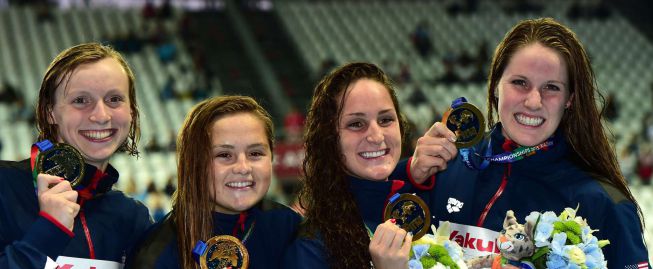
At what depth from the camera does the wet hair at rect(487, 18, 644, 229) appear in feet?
11.0

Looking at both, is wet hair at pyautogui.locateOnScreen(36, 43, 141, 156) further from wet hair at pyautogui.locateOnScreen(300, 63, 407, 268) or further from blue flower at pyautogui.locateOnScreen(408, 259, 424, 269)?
blue flower at pyautogui.locateOnScreen(408, 259, 424, 269)

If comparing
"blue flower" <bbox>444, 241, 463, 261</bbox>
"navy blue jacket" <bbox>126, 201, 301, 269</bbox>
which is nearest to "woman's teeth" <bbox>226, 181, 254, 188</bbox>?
"navy blue jacket" <bbox>126, 201, 301, 269</bbox>

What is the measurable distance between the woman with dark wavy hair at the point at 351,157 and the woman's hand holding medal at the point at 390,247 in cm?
13

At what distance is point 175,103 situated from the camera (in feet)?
49.0

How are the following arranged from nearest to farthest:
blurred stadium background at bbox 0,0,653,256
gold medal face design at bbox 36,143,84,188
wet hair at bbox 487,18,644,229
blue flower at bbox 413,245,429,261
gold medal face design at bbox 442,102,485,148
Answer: blue flower at bbox 413,245,429,261 → gold medal face design at bbox 36,143,84,188 → wet hair at bbox 487,18,644,229 → gold medal face design at bbox 442,102,485,148 → blurred stadium background at bbox 0,0,653,256

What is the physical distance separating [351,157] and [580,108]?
87 centimetres

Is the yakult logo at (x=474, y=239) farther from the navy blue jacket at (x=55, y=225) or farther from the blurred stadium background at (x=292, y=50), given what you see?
the blurred stadium background at (x=292, y=50)

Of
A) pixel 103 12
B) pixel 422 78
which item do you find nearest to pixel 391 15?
pixel 422 78

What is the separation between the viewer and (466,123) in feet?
11.5

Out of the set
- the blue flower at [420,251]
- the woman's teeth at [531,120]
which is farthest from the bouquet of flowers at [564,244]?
the woman's teeth at [531,120]

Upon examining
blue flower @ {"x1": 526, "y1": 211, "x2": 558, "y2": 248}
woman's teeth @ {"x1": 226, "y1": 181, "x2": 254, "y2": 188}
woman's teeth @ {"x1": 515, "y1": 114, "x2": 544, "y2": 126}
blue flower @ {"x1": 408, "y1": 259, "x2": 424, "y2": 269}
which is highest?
woman's teeth @ {"x1": 515, "y1": 114, "x2": 544, "y2": 126}

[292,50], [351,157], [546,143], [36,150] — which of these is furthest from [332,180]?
[292,50]

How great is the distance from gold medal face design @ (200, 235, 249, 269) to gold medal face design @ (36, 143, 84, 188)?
576 mm

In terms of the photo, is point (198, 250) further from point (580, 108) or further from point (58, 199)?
point (580, 108)
